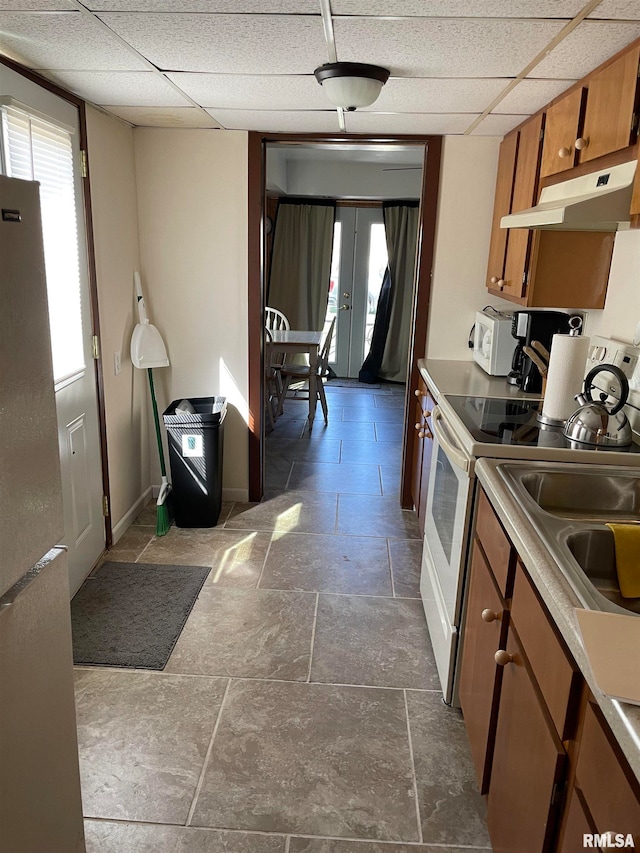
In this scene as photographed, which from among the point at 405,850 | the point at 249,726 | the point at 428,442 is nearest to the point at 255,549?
the point at 428,442

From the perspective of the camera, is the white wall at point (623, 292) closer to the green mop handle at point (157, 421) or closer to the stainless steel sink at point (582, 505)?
the stainless steel sink at point (582, 505)

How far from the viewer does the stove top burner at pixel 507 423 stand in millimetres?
2164

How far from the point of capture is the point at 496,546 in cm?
176

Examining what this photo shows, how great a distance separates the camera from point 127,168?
3486 mm

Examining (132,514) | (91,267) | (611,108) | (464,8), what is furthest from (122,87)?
(132,514)

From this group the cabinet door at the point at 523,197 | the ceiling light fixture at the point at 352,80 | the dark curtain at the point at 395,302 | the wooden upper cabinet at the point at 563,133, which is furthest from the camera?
the dark curtain at the point at 395,302

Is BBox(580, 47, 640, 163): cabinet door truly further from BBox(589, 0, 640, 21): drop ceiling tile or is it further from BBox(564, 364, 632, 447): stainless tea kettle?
BBox(564, 364, 632, 447): stainless tea kettle

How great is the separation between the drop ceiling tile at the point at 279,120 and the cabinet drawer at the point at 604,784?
277cm

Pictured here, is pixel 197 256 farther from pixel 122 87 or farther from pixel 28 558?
pixel 28 558

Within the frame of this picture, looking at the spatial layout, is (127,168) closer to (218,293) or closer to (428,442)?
(218,293)

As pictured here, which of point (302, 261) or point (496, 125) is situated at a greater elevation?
point (496, 125)

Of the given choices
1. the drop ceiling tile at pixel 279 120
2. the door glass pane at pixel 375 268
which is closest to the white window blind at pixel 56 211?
the drop ceiling tile at pixel 279 120

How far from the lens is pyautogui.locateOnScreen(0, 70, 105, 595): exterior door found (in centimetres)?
237

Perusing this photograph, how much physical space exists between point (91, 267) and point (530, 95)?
204cm
